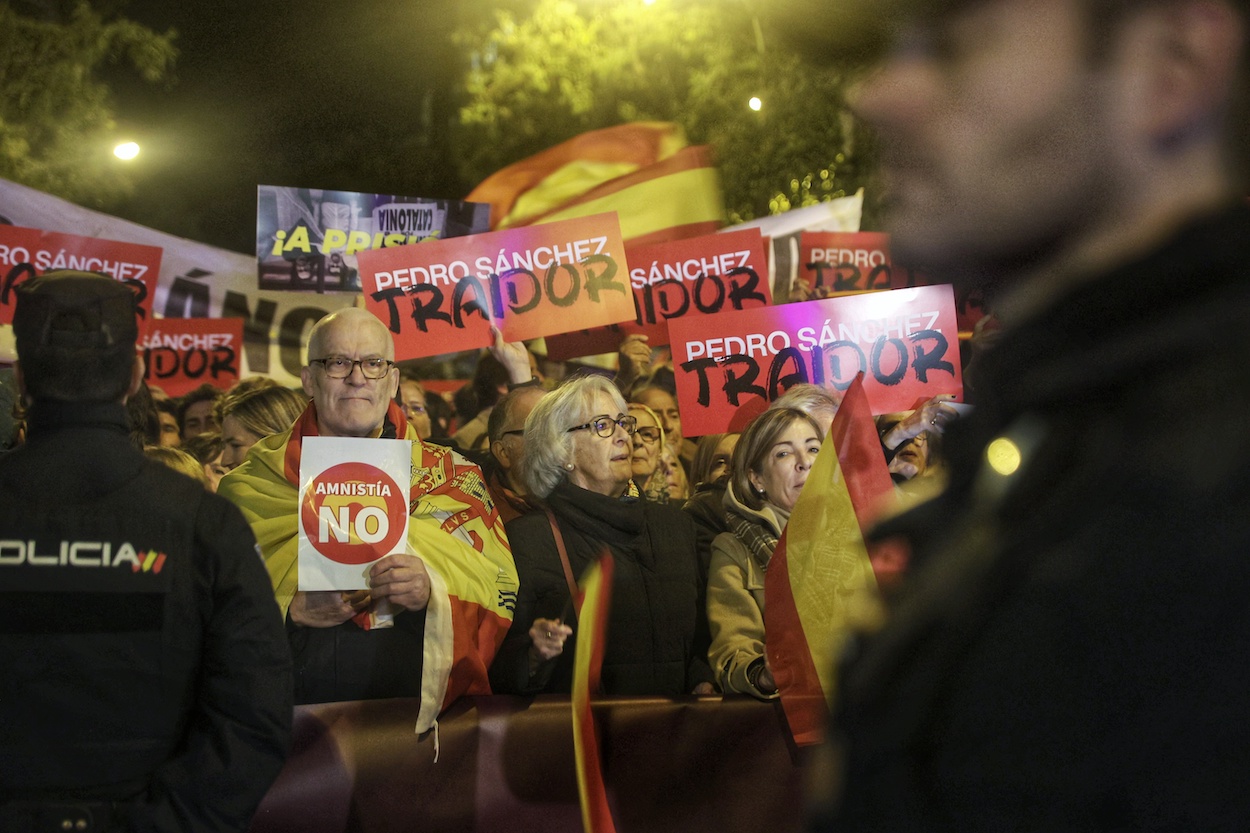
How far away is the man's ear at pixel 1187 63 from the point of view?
79 cm

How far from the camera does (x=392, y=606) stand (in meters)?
3.86

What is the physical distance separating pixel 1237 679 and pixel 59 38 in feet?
62.4

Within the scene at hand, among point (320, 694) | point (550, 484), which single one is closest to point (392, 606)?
point (320, 694)

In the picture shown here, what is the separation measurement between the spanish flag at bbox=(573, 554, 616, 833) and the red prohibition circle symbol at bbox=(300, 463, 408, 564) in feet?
2.04

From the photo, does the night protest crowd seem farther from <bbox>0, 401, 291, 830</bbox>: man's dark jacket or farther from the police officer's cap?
the police officer's cap

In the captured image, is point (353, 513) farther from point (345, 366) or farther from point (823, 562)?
point (823, 562)

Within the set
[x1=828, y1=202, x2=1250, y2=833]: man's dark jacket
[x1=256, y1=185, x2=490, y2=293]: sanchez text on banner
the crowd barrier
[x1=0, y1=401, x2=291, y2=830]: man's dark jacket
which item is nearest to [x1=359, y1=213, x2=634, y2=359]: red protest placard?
[x1=256, y1=185, x2=490, y2=293]: sanchez text on banner

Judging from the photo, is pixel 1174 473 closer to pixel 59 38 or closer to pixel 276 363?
pixel 276 363

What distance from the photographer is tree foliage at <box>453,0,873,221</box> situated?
17672 mm

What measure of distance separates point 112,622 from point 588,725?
1.61m

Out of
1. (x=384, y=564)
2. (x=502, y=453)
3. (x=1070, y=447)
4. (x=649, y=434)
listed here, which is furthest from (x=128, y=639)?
(x=649, y=434)

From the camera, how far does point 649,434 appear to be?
229 inches

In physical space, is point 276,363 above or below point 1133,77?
above

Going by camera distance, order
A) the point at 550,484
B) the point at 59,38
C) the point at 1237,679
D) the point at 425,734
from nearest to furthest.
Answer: the point at 1237,679
the point at 425,734
the point at 550,484
the point at 59,38
